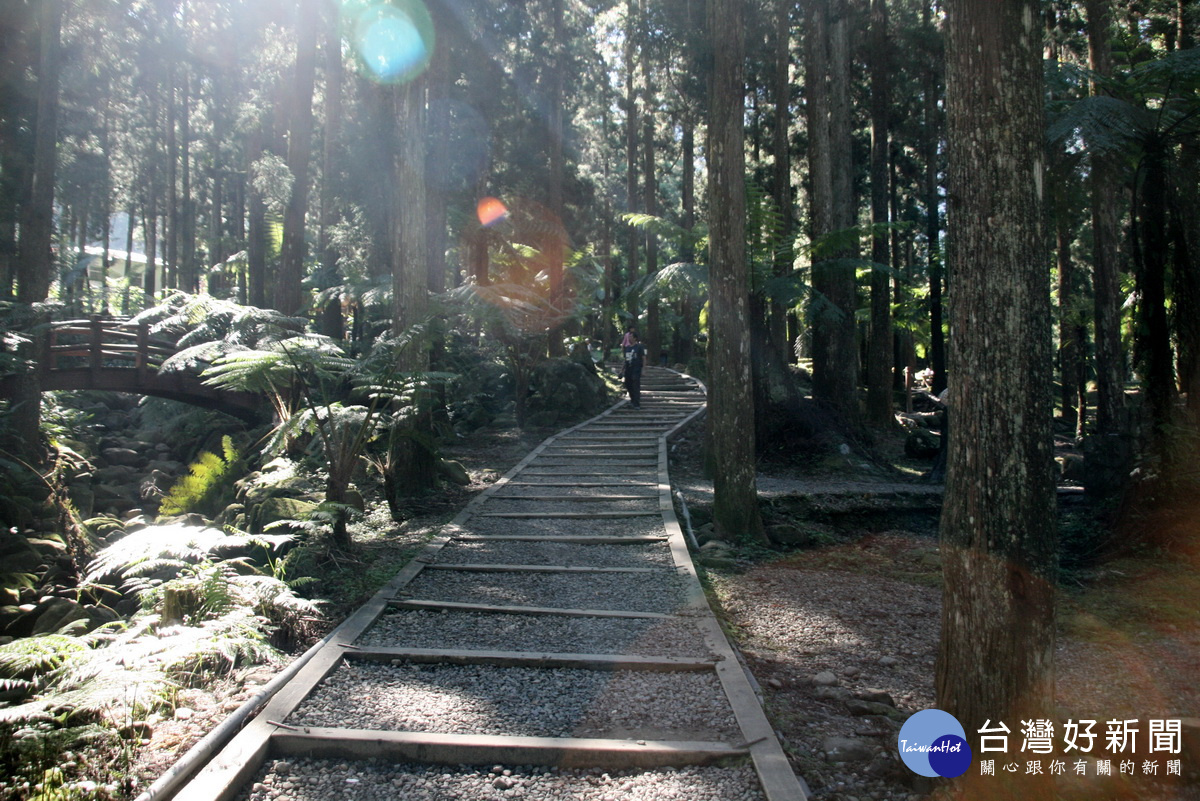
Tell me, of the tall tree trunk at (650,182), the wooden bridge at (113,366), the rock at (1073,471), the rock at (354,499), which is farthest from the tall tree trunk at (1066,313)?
the wooden bridge at (113,366)

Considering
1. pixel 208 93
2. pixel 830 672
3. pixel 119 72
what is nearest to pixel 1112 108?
pixel 830 672

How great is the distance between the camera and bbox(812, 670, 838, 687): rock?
438 centimetres

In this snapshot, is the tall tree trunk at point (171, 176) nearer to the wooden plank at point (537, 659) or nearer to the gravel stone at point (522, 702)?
the wooden plank at point (537, 659)

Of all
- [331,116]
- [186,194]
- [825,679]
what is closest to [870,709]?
[825,679]

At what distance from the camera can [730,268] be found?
25.2ft

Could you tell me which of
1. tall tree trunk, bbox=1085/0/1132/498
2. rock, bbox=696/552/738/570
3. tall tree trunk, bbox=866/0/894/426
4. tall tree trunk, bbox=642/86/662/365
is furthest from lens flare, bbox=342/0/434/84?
tall tree trunk, bbox=642/86/662/365

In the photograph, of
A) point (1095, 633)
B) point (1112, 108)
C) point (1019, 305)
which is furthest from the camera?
point (1112, 108)

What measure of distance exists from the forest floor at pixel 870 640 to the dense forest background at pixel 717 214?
593 mm

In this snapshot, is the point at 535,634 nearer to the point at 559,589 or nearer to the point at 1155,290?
the point at 559,589

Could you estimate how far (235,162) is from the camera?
34.0 metres

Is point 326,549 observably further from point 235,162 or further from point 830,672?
point 235,162

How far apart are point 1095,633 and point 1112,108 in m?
4.40

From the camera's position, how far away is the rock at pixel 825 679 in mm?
4383

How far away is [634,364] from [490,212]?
20.1ft
